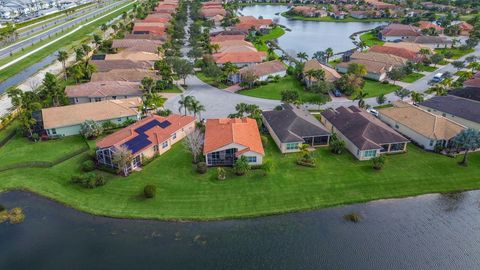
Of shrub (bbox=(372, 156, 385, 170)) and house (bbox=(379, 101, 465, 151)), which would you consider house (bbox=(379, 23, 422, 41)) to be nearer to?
house (bbox=(379, 101, 465, 151))

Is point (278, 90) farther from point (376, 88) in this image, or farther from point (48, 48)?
point (48, 48)

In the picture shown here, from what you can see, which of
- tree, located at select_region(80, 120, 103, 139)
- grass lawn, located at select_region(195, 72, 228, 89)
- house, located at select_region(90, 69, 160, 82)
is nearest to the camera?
tree, located at select_region(80, 120, 103, 139)

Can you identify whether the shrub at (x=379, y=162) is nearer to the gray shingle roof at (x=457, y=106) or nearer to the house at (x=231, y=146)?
the house at (x=231, y=146)

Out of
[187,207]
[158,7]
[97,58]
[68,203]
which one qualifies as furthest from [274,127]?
[158,7]

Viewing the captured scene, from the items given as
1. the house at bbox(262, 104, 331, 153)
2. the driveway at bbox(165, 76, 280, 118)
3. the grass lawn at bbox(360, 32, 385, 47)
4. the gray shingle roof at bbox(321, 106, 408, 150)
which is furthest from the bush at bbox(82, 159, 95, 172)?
the grass lawn at bbox(360, 32, 385, 47)

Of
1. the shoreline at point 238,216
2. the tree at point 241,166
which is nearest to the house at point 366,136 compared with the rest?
the shoreline at point 238,216

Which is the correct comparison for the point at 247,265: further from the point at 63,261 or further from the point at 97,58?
the point at 97,58

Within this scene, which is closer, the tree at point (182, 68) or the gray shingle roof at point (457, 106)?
the gray shingle roof at point (457, 106)
